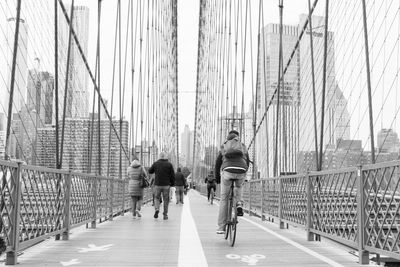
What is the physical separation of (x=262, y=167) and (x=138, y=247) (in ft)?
38.3

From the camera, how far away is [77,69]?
13750 mm

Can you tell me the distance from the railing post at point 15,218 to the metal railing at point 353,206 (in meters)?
2.36

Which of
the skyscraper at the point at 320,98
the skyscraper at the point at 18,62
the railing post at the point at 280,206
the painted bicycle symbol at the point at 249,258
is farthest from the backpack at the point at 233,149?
the skyscraper at the point at 320,98

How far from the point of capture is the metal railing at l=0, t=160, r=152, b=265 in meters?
3.70

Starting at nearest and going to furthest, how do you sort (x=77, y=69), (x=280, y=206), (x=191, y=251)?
1. (x=191, y=251)
2. (x=280, y=206)
3. (x=77, y=69)

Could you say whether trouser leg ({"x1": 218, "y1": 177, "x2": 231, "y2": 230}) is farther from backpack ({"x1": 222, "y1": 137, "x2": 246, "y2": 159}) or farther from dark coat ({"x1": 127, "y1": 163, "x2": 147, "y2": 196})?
dark coat ({"x1": 127, "y1": 163, "x2": 147, "y2": 196})

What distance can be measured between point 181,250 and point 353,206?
1.45m

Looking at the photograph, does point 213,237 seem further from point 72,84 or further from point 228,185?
point 72,84

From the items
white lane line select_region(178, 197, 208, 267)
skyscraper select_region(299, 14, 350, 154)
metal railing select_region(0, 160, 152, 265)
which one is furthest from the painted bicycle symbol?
skyscraper select_region(299, 14, 350, 154)

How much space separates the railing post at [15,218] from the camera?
12.4 feet

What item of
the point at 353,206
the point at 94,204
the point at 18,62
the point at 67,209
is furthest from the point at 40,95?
the point at 353,206

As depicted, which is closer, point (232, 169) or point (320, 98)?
point (232, 169)

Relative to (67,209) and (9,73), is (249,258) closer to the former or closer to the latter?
(67,209)

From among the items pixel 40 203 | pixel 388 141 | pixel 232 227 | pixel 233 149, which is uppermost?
pixel 388 141
